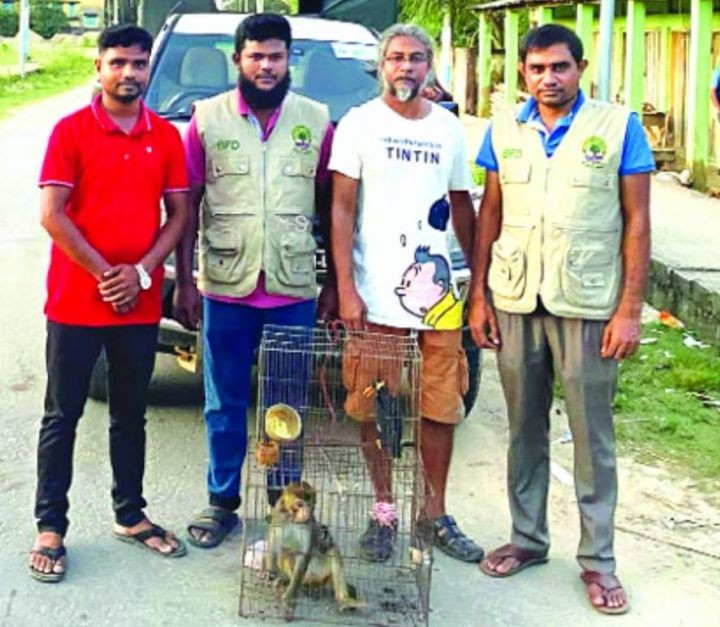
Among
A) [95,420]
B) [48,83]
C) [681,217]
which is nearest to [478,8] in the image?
[681,217]

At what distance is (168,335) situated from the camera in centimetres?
Answer: 598

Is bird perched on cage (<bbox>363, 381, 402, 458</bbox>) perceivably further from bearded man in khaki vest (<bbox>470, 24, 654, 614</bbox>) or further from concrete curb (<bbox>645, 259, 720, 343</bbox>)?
concrete curb (<bbox>645, 259, 720, 343</bbox>)

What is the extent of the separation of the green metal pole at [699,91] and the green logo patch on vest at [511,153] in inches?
403

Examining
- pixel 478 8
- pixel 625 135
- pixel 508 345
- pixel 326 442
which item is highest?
pixel 478 8

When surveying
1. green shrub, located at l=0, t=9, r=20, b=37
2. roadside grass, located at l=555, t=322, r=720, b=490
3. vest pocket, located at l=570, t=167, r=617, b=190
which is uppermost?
green shrub, located at l=0, t=9, r=20, b=37

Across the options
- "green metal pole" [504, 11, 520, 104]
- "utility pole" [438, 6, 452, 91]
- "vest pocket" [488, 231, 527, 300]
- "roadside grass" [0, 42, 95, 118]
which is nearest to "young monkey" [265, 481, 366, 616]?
"vest pocket" [488, 231, 527, 300]

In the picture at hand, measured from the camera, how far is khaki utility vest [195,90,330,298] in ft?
15.6

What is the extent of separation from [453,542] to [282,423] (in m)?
0.99

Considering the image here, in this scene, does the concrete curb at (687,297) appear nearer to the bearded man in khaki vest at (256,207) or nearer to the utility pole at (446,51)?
the bearded man in khaki vest at (256,207)

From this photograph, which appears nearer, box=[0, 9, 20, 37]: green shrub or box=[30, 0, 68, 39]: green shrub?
box=[0, 9, 20, 37]: green shrub

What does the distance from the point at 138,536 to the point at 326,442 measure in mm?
889

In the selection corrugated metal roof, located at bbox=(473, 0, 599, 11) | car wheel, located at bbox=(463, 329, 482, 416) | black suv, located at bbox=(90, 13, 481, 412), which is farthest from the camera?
corrugated metal roof, located at bbox=(473, 0, 599, 11)

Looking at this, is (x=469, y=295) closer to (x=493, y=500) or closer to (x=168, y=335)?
(x=493, y=500)

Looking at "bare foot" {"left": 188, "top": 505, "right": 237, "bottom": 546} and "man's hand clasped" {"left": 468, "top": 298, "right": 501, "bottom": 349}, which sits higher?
"man's hand clasped" {"left": 468, "top": 298, "right": 501, "bottom": 349}
